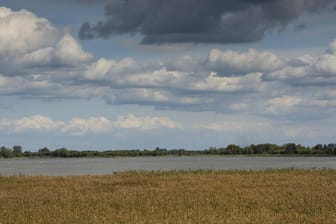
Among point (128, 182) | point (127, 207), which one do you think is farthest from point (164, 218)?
point (128, 182)

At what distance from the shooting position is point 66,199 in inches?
960

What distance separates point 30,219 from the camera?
1881 centimetres

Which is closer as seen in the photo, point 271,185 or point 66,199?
point 66,199

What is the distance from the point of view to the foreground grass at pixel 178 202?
18094mm

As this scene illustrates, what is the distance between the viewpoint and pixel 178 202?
73.8 feet

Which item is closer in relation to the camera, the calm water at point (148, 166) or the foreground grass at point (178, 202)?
the foreground grass at point (178, 202)

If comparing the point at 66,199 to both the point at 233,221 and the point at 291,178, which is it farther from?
the point at 291,178

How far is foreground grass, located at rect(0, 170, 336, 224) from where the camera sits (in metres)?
18.1

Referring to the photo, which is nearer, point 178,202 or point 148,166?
point 178,202

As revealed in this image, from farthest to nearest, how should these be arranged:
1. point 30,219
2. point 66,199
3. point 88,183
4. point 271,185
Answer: point 88,183 < point 271,185 < point 66,199 < point 30,219

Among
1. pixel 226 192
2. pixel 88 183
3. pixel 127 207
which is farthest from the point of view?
pixel 88 183

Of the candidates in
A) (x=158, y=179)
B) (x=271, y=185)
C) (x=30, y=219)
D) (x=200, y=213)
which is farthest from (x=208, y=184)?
(x=30, y=219)

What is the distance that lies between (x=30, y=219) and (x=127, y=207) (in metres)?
4.00

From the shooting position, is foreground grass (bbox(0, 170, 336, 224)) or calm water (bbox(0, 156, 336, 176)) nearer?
foreground grass (bbox(0, 170, 336, 224))
